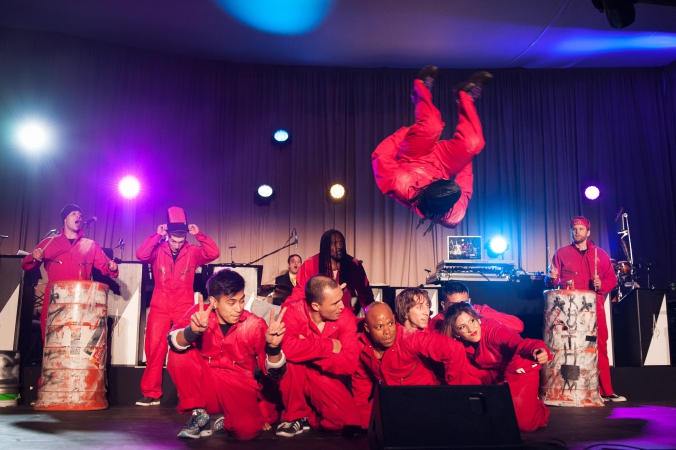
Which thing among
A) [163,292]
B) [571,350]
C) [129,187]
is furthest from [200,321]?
[129,187]

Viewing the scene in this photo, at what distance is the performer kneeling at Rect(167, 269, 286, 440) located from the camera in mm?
3494

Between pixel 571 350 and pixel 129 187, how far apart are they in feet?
20.4

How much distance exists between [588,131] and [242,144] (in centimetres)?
555

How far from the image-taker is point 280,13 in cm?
814

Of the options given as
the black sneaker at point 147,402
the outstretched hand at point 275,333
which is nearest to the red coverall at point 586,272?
the outstretched hand at point 275,333

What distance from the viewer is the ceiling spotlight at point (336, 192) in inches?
363

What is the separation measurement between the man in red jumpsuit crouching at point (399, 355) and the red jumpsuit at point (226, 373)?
721 mm

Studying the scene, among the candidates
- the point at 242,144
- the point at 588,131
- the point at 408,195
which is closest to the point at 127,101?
the point at 242,144

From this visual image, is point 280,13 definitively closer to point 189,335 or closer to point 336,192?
point 336,192

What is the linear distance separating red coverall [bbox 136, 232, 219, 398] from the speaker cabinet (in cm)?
464

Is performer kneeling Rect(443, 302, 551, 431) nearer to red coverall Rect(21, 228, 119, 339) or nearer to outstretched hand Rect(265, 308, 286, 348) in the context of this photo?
outstretched hand Rect(265, 308, 286, 348)

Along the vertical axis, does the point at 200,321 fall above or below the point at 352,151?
below

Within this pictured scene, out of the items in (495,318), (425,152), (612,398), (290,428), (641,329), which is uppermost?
(425,152)

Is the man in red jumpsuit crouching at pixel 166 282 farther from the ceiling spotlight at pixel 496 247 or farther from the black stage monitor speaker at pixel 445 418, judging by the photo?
the ceiling spotlight at pixel 496 247
